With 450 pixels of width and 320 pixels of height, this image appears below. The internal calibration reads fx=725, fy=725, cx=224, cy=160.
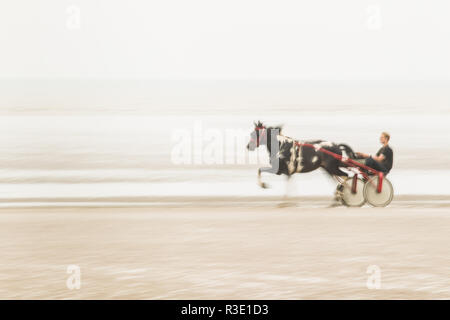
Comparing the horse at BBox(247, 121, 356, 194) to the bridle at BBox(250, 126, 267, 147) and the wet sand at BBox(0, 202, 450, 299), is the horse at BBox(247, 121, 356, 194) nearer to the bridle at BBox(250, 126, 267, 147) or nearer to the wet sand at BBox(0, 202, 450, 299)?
the bridle at BBox(250, 126, 267, 147)

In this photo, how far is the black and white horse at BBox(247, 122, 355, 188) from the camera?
959 centimetres

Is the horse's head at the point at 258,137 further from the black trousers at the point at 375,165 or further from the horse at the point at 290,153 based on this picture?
the black trousers at the point at 375,165

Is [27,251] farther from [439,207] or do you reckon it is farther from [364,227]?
[439,207]

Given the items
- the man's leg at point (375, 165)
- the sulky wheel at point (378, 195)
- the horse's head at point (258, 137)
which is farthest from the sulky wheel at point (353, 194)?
the horse's head at point (258, 137)

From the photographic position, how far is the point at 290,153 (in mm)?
9656

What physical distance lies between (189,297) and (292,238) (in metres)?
2.32

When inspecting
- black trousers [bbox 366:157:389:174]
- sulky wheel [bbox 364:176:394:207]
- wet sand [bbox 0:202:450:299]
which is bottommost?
wet sand [bbox 0:202:450:299]

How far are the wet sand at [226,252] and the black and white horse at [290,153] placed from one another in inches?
22.1

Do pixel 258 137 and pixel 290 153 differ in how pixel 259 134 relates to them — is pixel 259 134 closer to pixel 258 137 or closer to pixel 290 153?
pixel 258 137

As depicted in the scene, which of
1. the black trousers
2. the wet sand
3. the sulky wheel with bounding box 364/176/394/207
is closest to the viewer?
the wet sand

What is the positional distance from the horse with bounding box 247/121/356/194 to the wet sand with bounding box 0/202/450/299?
0.56 m

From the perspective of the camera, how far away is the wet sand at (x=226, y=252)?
6.21 m

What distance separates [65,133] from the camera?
2072cm

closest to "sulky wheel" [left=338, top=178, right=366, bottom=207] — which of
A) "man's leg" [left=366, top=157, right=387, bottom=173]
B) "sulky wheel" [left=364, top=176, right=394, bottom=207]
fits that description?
"sulky wheel" [left=364, top=176, right=394, bottom=207]
